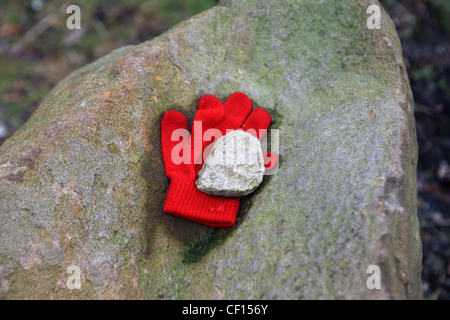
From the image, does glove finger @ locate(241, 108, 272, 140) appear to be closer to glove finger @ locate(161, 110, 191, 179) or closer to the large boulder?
the large boulder

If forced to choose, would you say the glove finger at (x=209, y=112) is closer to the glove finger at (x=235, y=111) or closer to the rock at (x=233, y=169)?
the glove finger at (x=235, y=111)

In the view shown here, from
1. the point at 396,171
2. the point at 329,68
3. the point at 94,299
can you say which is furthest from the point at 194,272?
the point at 329,68

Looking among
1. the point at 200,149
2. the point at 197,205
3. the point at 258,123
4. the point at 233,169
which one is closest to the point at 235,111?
the point at 258,123

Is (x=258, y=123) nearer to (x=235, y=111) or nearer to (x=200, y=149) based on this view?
(x=235, y=111)

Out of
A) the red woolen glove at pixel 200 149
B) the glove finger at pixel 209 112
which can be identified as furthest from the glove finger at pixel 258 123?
the glove finger at pixel 209 112

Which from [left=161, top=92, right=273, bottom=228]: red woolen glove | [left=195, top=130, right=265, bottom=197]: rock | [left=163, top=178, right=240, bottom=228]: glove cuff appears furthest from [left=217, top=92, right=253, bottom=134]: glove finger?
[left=163, top=178, right=240, bottom=228]: glove cuff
